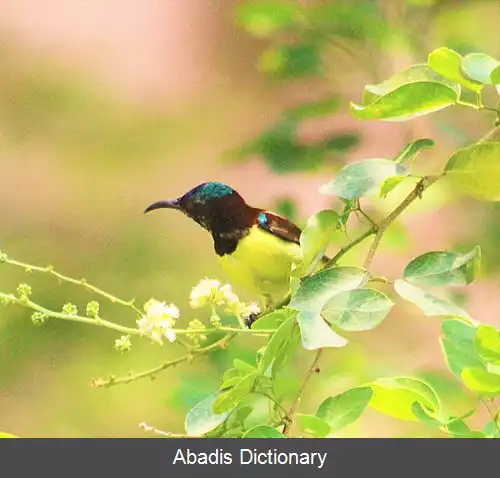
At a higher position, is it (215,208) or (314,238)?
(215,208)

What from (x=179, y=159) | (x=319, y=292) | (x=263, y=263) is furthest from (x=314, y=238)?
(x=179, y=159)

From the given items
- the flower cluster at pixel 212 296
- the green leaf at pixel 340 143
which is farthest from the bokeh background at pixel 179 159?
the flower cluster at pixel 212 296

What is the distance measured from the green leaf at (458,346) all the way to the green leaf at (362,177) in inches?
3.1

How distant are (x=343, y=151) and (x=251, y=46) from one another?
38cm

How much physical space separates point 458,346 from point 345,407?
6 centimetres

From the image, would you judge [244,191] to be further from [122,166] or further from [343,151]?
[122,166]

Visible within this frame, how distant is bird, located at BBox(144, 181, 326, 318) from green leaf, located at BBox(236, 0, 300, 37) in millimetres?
309

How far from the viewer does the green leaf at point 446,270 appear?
40cm

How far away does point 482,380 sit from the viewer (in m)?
0.36

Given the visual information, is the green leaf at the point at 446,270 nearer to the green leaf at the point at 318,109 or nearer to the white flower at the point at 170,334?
the white flower at the point at 170,334

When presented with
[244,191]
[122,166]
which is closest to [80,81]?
[122,166]

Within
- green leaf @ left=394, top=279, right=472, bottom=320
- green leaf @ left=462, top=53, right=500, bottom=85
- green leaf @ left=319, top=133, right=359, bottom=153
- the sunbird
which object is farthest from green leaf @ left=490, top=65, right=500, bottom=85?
green leaf @ left=319, top=133, right=359, bottom=153

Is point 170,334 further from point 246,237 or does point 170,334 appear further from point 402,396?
point 246,237

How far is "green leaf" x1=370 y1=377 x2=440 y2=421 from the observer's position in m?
0.37
